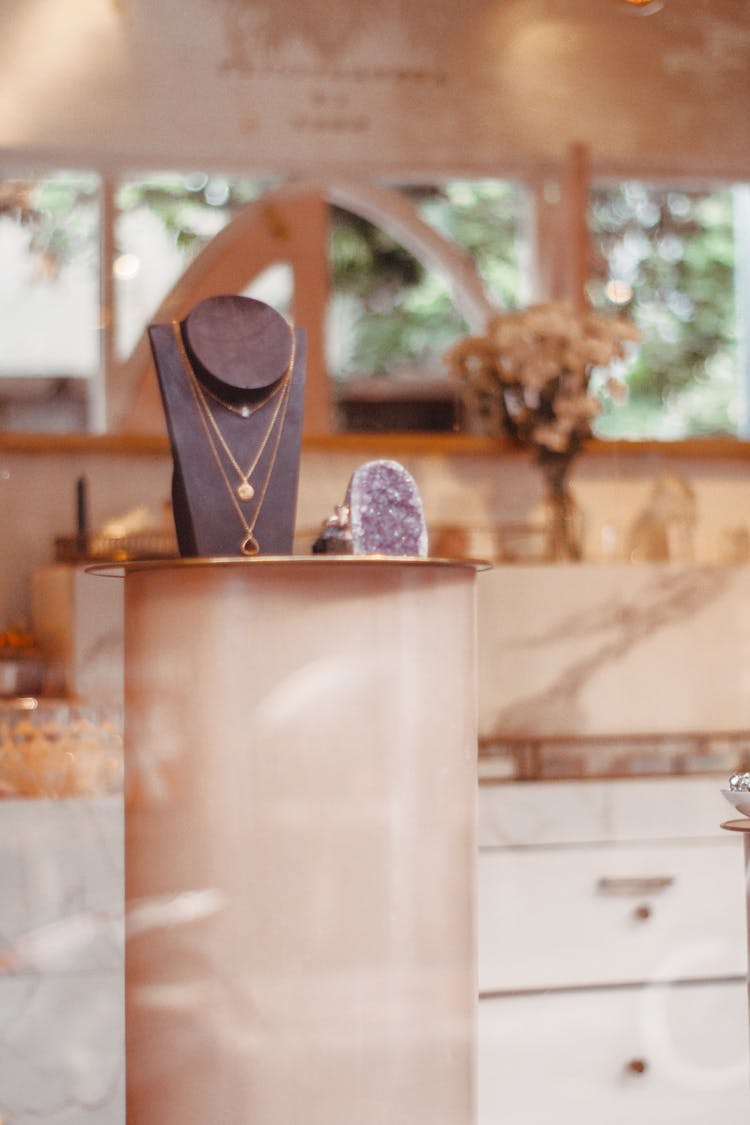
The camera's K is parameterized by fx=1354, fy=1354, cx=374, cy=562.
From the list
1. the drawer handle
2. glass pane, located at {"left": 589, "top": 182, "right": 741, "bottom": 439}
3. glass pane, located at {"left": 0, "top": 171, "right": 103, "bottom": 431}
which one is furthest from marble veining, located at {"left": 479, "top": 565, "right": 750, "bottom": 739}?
glass pane, located at {"left": 0, "top": 171, "right": 103, "bottom": 431}

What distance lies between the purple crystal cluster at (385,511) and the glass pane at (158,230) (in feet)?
4.50

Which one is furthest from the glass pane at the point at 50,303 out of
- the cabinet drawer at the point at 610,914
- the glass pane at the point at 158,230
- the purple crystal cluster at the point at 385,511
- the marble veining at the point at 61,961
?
the purple crystal cluster at the point at 385,511

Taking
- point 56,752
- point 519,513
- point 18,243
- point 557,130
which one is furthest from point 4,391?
point 557,130

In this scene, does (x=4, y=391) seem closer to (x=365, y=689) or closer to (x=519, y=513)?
(x=519, y=513)

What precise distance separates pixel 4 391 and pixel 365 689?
1572 millimetres

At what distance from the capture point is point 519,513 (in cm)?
271

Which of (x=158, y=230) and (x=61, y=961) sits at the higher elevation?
(x=158, y=230)

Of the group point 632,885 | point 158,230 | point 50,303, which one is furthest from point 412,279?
point 632,885

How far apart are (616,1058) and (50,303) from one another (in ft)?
5.70

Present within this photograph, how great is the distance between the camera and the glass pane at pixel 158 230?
2701 millimetres

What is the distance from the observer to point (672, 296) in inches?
116

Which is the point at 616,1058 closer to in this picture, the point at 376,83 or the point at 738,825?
the point at 738,825

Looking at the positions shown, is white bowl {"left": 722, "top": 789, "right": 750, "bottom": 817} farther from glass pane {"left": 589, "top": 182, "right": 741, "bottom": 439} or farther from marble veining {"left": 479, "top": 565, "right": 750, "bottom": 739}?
glass pane {"left": 589, "top": 182, "right": 741, "bottom": 439}

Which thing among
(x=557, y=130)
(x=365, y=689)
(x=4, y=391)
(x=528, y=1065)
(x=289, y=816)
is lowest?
(x=528, y=1065)
